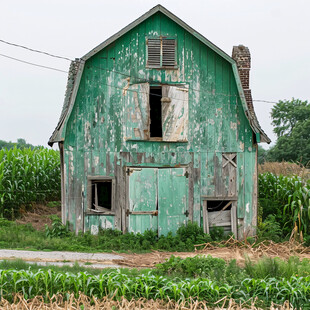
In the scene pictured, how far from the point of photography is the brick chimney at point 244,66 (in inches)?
586

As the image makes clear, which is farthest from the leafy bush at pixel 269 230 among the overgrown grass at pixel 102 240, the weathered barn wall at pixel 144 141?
the overgrown grass at pixel 102 240

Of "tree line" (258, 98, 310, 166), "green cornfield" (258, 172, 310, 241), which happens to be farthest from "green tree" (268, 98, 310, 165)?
"green cornfield" (258, 172, 310, 241)

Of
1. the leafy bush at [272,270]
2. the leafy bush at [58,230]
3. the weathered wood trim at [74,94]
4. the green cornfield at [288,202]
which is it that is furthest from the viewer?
the green cornfield at [288,202]

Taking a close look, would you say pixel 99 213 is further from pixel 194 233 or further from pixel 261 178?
pixel 261 178

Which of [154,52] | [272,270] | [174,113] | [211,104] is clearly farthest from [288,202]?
[272,270]

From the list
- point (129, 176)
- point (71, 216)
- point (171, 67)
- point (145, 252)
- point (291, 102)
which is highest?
point (291, 102)

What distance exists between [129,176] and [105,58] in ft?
12.7

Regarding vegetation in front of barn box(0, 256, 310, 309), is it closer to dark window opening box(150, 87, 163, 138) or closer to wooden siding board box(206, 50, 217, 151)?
wooden siding board box(206, 50, 217, 151)

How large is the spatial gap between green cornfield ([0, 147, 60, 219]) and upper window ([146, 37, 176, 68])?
751cm

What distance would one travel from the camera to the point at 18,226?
1595cm

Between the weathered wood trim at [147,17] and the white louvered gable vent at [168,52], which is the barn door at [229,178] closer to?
the weathered wood trim at [147,17]

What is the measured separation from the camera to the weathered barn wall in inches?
574

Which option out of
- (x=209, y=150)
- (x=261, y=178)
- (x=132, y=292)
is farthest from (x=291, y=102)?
(x=132, y=292)

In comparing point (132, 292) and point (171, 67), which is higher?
point (171, 67)
